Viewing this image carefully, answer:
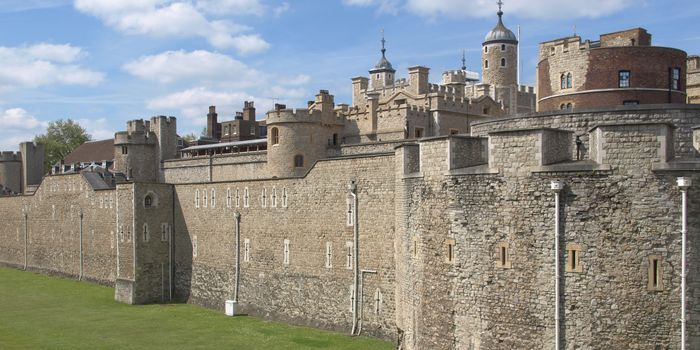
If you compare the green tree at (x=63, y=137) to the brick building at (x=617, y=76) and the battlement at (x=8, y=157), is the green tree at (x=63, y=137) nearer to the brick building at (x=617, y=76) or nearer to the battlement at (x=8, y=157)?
the battlement at (x=8, y=157)

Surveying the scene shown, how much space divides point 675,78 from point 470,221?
8.85 metres

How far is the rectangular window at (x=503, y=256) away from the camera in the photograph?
57.9ft

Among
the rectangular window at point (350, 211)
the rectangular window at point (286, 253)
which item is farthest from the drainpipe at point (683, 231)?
the rectangular window at point (286, 253)

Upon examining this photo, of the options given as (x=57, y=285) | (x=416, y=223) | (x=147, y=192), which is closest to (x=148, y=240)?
(x=147, y=192)

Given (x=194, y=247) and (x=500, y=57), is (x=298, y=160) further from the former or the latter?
(x=500, y=57)

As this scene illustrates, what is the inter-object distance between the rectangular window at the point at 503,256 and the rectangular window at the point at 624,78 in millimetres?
7695

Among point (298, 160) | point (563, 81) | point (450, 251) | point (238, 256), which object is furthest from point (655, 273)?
point (298, 160)

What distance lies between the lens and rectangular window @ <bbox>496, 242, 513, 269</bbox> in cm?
1764

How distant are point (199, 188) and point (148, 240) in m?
4.66

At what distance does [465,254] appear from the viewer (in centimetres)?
1855

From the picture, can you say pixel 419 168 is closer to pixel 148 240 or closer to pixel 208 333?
pixel 208 333

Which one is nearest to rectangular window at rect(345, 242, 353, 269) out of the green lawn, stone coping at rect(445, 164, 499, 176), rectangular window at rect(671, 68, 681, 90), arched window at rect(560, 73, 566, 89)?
the green lawn

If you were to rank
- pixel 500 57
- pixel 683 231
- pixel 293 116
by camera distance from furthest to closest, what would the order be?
pixel 500 57 < pixel 293 116 < pixel 683 231

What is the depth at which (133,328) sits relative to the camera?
3381cm
